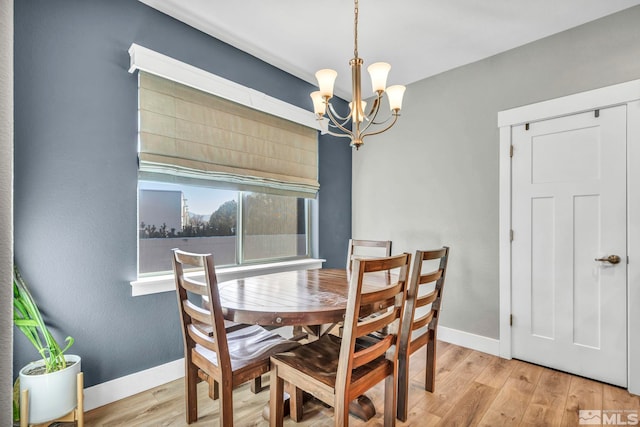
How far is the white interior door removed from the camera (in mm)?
2244

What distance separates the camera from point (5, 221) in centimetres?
41

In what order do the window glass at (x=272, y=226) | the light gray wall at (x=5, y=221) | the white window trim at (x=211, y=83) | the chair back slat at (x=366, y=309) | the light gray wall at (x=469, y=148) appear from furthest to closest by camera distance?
the window glass at (x=272, y=226) < the light gray wall at (x=469, y=148) < the white window trim at (x=211, y=83) < the chair back slat at (x=366, y=309) < the light gray wall at (x=5, y=221)

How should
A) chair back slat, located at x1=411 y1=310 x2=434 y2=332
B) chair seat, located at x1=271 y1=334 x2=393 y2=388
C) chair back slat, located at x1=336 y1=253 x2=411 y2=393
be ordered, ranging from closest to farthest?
1. chair back slat, located at x1=336 y1=253 x2=411 y2=393
2. chair seat, located at x1=271 y1=334 x2=393 y2=388
3. chair back slat, located at x1=411 y1=310 x2=434 y2=332

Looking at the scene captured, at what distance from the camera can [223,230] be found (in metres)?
2.74

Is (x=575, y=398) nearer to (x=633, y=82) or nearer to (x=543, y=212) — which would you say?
(x=543, y=212)

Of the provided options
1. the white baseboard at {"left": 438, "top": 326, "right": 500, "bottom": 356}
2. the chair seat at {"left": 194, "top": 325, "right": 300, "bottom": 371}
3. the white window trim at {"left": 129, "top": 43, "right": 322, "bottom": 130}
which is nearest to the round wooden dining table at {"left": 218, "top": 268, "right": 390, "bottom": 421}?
the chair seat at {"left": 194, "top": 325, "right": 300, "bottom": 371}

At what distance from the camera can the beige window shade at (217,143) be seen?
2.18 meters

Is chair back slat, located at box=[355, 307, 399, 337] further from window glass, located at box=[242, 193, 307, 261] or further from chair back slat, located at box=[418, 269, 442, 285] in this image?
window glass, located at box=[242, 193, 307, 261]

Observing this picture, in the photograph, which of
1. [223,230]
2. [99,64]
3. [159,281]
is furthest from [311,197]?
[99,64]

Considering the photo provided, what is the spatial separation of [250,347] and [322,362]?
42 centimetres

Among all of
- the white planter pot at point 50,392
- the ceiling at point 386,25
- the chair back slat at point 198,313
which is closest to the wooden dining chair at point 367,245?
the chair back slat at point 198,313

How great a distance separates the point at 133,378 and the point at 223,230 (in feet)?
4.04

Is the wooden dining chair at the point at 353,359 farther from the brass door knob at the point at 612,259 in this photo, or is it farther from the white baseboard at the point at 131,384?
the brass door knob at the point at 612,259

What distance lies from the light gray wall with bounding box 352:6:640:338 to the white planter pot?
290cm
